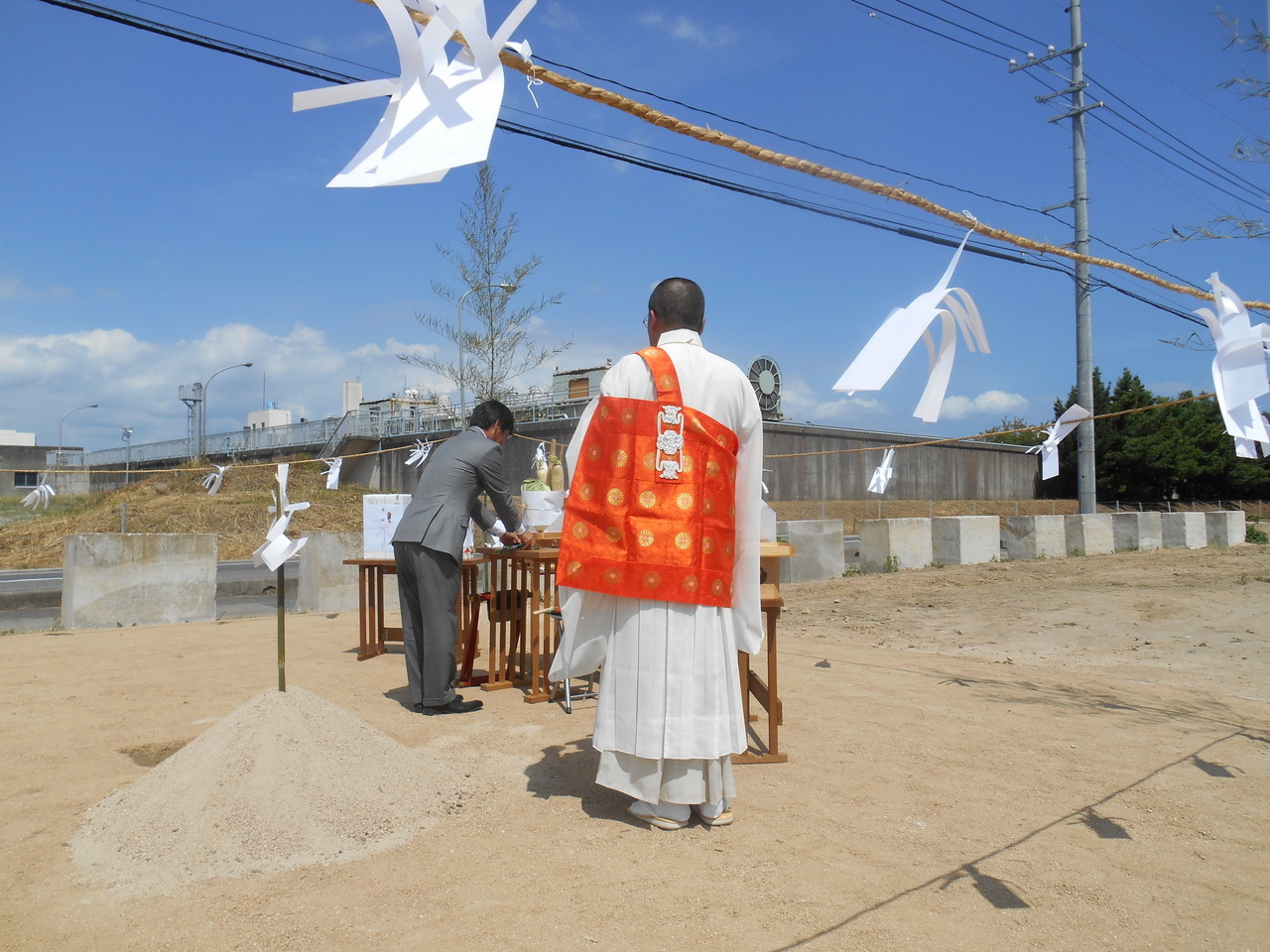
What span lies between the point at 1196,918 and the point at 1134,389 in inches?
1558

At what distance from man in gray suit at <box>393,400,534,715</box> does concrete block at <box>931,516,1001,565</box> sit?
11540mm

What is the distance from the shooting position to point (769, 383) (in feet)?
87.4

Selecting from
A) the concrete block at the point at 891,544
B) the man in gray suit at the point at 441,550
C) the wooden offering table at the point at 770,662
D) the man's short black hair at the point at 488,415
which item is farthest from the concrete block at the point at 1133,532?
the man in gray suit at the point at 441,550

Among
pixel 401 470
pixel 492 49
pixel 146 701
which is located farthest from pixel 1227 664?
pixel 401 470

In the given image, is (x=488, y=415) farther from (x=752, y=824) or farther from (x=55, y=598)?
(x=55, y=598)

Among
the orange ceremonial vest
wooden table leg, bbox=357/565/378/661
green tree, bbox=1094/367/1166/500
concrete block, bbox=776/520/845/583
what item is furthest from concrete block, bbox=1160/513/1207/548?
the orange ceremonial vest

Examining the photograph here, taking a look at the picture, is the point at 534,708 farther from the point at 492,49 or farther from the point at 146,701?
the point at 492,49

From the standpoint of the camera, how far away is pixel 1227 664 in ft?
21.1

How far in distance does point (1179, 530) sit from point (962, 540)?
8.15 metres

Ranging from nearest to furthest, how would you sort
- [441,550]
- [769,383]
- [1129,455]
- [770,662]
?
1. [770,662]
2. [441,550]
3. [769,383]
4. [1129,455]

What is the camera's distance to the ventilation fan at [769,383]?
26484mm

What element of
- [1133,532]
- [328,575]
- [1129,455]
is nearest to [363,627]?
[328,575]

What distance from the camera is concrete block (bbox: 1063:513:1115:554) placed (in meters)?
16.6

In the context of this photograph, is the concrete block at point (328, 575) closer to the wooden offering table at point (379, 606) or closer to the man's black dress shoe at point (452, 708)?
the wooden offering table at point (379, 606)
